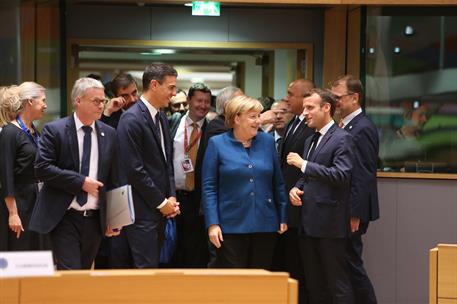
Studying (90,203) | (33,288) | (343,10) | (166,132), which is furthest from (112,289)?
(343,10)

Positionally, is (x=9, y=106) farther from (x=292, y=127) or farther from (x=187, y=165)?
(x=292, y=127)

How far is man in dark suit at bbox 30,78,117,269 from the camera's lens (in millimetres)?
5348

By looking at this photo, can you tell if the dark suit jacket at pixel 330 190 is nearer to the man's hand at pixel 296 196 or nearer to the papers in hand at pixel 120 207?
the man's hand at pixel 296 196

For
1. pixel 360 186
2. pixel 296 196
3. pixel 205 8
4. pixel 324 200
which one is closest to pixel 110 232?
pixel 296 196

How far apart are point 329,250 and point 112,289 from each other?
9.71ft

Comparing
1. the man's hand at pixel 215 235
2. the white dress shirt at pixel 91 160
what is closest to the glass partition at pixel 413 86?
the man's hand at pixel 215 235

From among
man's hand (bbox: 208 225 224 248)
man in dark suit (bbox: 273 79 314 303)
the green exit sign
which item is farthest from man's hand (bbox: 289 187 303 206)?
the green exit sign

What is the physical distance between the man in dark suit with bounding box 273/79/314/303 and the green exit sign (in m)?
1.12

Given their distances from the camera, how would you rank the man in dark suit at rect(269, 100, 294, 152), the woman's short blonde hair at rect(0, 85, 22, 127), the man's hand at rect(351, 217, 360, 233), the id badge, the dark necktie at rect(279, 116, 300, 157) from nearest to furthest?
the woman's short blonde hair at rect(0, 85, 22, 127), the man's hand at rect(351, 217, 360, 233), the dark necktie at rect(279, 116, 300, 157), the id badge, the man in dark suit at rect(269, 100, 294, 152)

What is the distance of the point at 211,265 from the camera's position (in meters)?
6.24

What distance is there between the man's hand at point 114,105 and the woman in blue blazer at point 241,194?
114 cm

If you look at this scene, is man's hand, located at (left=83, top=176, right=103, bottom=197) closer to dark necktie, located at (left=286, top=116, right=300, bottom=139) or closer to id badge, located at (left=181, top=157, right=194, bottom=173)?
id badge, located at (left=181, top=157, right=194, bottom=173)

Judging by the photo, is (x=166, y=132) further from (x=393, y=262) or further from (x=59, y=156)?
(x=393, y=262)

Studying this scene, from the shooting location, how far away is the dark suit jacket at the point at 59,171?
532 cm
